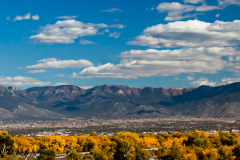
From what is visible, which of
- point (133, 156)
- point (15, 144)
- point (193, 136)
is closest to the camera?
point (133, 156)

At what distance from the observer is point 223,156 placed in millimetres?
90188

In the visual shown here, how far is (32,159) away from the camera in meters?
104

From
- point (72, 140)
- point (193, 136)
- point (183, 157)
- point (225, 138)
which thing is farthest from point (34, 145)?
point (225, 138)

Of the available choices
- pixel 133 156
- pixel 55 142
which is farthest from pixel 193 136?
pixel 55 142

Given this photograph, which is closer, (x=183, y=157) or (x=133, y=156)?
(x=183, y=157)

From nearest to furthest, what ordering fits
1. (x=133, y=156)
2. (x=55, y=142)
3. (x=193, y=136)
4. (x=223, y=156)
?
1. (x=223, y=156)
2. (x=133, y=156)
3. (x=55, y=142)
4. (x=193, y=136)

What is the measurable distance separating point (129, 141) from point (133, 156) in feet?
40.1

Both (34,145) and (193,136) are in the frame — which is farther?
(193,136)

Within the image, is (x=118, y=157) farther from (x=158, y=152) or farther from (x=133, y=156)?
(x=158, y=152)

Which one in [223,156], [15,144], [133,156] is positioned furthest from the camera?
[15,144]

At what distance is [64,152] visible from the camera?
12519 centimetres

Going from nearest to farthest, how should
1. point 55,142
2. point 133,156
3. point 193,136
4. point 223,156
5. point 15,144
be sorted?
point 223,156 → point 133,156 → point 15,144 → point 55,142 → point 193,136

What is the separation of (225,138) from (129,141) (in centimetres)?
3861

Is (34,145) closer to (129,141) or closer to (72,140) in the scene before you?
(72,140)
